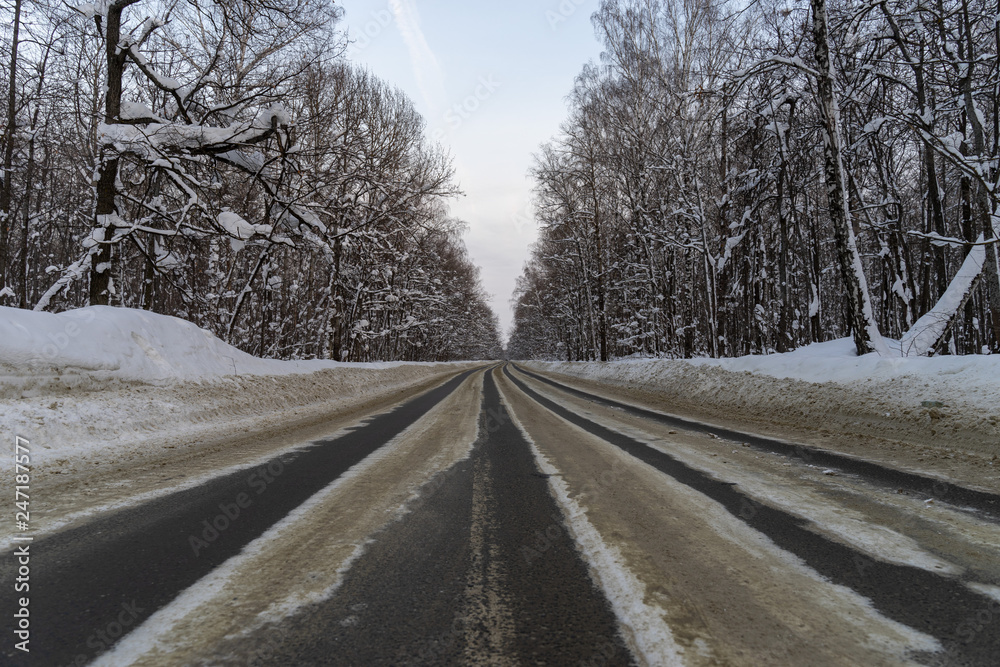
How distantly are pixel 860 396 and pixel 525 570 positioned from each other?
22.4 feet

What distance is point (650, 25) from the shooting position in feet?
60.1

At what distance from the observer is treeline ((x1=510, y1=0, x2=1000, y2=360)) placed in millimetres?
8508

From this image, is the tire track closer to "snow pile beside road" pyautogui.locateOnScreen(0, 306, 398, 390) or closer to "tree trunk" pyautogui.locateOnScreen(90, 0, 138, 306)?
"snow pile beside road" pyautogui.locateOnScreen(0, 306, 398, 390)

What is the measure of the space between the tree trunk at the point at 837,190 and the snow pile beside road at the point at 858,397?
42.0 inches

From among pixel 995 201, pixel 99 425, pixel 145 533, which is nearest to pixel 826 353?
pixel 995 201

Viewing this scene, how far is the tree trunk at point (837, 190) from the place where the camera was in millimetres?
8219

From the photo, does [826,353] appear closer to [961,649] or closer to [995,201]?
[995,201]

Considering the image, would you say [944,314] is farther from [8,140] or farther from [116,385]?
[8,140]

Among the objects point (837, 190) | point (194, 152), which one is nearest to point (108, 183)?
point (194, 152)

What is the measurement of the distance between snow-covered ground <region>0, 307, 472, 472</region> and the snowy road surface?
1404 millimetres

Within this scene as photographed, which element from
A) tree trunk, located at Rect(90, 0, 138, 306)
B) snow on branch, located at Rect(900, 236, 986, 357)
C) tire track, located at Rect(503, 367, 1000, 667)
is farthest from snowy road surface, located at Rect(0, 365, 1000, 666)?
tree trunk, located at Rect(90, 0, 138, 306)

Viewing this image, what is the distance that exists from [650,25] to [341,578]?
74.4ft

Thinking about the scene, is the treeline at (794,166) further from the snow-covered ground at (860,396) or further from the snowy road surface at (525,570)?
the snowy road surface at (525,570)

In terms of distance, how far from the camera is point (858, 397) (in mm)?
6496
